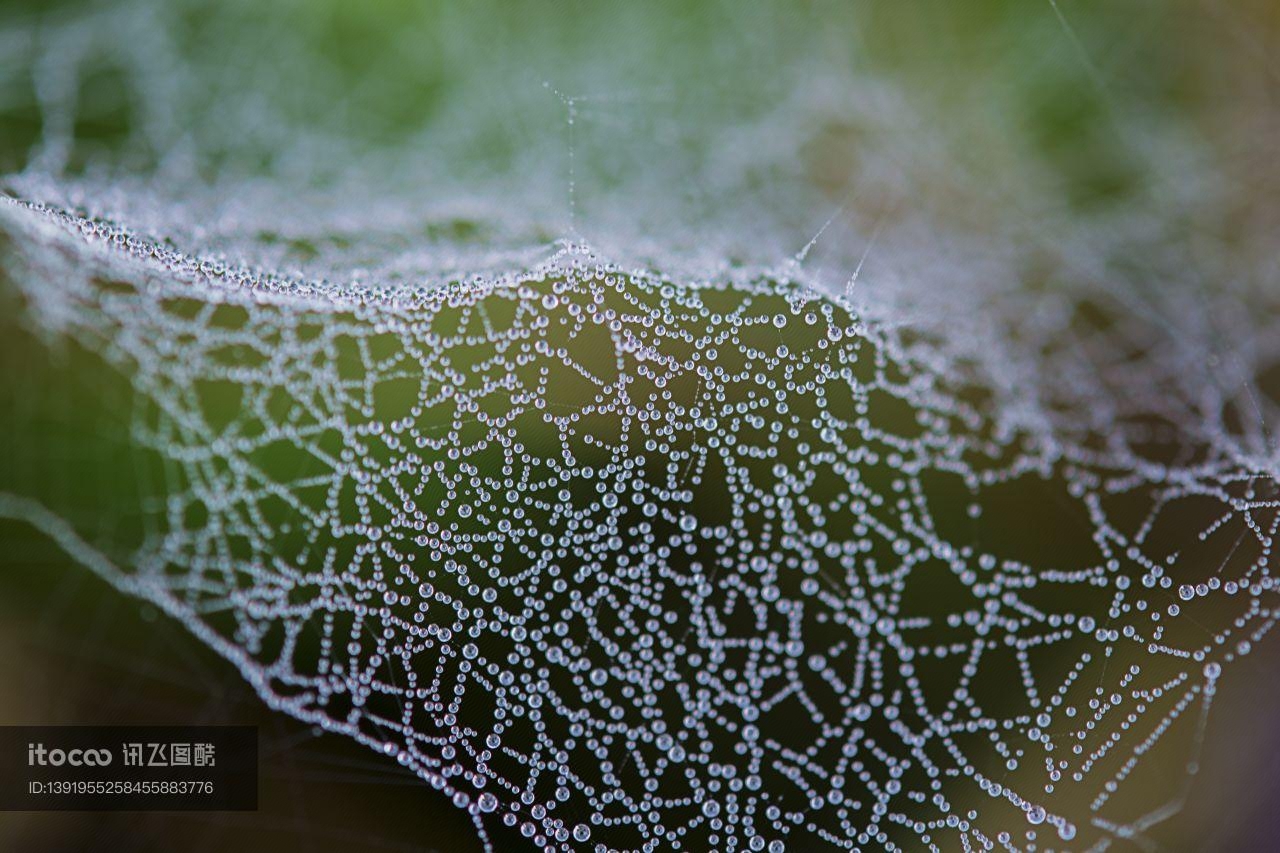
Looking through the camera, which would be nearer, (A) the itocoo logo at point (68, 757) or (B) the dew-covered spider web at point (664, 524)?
(B) the dew-covered spider web at point (664, 524)

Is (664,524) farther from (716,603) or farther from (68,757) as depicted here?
(68,757)

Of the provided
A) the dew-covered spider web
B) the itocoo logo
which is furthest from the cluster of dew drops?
the itocoo logo

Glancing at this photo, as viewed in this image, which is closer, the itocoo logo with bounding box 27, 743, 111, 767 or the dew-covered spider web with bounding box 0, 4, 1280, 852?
the dew-covered spider web with bounding box 0, 4, 1280, 852

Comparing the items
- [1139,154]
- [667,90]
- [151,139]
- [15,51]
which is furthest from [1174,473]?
[15,51]

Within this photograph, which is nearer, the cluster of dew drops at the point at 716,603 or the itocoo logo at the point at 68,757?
the cluster of dew drops at the point at 716,603

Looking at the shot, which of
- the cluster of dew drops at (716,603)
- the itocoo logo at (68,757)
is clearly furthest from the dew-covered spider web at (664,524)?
the itocoo logo at (68,757)

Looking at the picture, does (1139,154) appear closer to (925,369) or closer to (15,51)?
(925,369)

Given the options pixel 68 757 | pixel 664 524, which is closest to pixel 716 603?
pixel 664 524

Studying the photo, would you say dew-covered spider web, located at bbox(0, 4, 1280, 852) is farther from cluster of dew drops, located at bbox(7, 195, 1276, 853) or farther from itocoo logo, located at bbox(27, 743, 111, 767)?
itocoo logo, located at bbox(27, 743, 111, 767)

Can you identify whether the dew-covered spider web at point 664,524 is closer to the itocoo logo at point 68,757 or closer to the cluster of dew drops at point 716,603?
the cluster of dew drops at point 716,603
